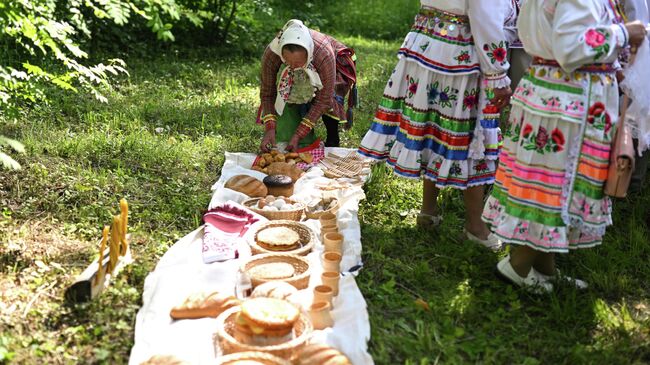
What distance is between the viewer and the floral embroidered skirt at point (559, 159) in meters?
2.96

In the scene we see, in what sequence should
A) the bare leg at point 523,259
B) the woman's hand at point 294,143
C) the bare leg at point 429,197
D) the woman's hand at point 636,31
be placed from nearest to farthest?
the woman's hand at point 636,31, the bare leg at point 523,259, the bare leg at point 429,197, the woman's hand at point 294,143

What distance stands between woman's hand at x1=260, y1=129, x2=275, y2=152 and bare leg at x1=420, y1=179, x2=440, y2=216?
1497 millimetres

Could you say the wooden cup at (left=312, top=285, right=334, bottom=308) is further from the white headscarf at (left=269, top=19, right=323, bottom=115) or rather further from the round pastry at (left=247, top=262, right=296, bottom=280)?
the white headscarf at (left=269, top=19, right=323, bottom=115)

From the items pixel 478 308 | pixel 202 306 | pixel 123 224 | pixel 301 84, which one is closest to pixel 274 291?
pixel 202 306

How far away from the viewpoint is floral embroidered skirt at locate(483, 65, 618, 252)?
9.73 ft

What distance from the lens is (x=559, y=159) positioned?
3.03 m

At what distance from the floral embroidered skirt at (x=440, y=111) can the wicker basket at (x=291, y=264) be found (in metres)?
0.88

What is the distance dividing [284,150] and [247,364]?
298cm

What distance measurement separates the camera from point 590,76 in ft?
9.68

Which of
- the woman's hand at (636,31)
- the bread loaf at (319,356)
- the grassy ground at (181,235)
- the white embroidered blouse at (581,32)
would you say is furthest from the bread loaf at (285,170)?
the woman's hand at (636,31)

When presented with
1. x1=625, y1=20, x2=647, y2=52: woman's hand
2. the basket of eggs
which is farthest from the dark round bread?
x1=625, y1=20, x2=647, y2=52: woman's hand

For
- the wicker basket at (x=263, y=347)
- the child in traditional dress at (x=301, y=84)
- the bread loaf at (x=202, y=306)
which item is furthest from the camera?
the child in traditional dress at (x=301, y=84)

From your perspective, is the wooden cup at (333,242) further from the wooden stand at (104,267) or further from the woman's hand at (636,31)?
the woman's hand at (636,31)

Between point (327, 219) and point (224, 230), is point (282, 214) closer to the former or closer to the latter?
point (327, 219)
